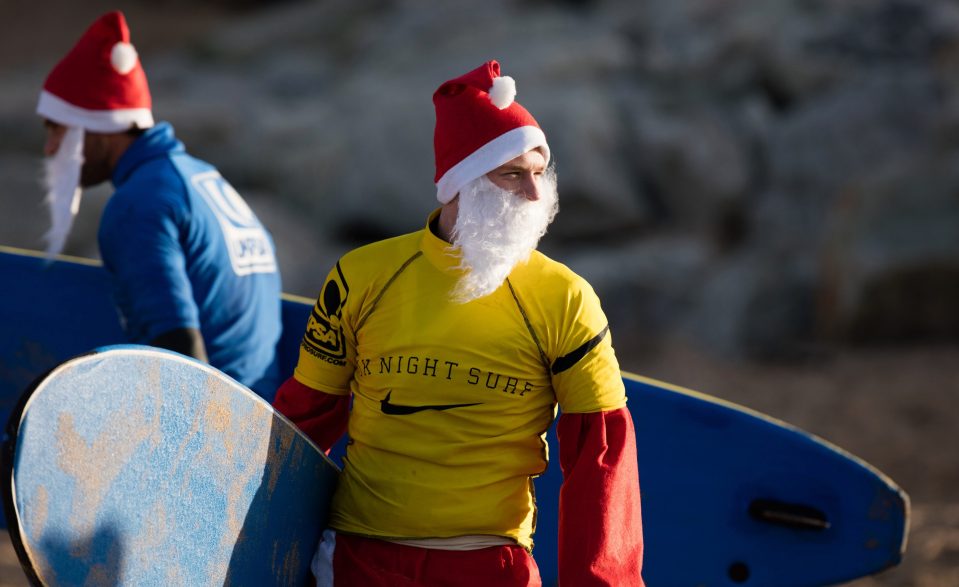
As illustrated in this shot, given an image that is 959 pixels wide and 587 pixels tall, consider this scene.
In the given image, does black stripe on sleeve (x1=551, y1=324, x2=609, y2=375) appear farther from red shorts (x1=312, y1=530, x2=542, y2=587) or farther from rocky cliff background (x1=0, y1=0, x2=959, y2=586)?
rocky cliff background (x1=0, y1=0, x2=959, y2=586)

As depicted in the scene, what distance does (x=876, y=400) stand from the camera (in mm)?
6918

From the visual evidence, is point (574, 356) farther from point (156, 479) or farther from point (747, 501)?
point (747, 501)

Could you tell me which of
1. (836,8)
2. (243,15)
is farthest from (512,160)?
(243,15)

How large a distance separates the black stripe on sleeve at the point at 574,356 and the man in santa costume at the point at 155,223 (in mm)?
1056

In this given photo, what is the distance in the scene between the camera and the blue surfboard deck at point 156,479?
1.81 m

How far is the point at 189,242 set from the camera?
9.81 ft

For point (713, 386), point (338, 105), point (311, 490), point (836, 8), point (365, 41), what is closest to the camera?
point (311, 490)

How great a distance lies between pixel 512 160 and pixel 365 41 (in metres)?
9.98

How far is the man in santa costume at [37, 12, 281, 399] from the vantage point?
2881 millimetres

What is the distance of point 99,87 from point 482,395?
67.0 inches

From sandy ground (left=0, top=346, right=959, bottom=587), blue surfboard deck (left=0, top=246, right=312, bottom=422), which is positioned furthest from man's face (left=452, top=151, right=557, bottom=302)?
sandy ground (left=0, top=346, right=959, bottom=587)

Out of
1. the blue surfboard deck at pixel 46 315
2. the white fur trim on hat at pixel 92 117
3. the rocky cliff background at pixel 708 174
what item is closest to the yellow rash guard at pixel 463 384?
the white fur trim on hat at pixel 92 117

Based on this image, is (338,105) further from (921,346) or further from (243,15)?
(921,346)

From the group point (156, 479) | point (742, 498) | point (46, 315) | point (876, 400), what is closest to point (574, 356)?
point (156, 479)
